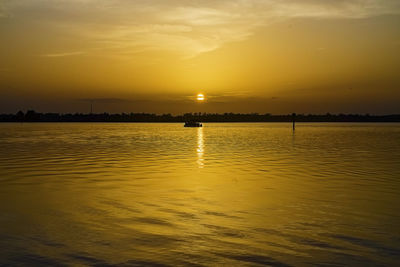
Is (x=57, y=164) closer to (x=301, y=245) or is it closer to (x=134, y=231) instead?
(x=134, y=231)

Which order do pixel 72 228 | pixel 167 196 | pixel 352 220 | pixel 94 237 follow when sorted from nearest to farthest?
pixel 94 237
pixel 72 228
pixel 352 220
pixel 167 196

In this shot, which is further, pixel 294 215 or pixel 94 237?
pixel 294 215

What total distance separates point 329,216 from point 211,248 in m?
6.49

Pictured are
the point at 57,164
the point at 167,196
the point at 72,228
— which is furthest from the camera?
the point at 57,164

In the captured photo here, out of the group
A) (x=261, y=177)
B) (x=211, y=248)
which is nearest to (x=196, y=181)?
(x=261, y=177)

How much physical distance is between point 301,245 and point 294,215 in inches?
162

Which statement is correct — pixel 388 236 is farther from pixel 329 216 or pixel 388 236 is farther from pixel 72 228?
pixel 72 228

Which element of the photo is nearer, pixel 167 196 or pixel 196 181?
pixel 167 196

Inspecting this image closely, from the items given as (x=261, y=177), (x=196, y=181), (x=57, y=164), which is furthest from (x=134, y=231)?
(x=57, y=164)

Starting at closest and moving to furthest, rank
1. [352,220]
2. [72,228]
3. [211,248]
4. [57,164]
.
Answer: [211,248], [72,228], [352,220], [57,164]

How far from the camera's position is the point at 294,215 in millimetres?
16172

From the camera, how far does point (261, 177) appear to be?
27.5 meters

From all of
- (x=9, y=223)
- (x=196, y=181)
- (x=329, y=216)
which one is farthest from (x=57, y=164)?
(x=329, y=216)

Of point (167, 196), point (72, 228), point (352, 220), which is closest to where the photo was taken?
point (72, 228)
